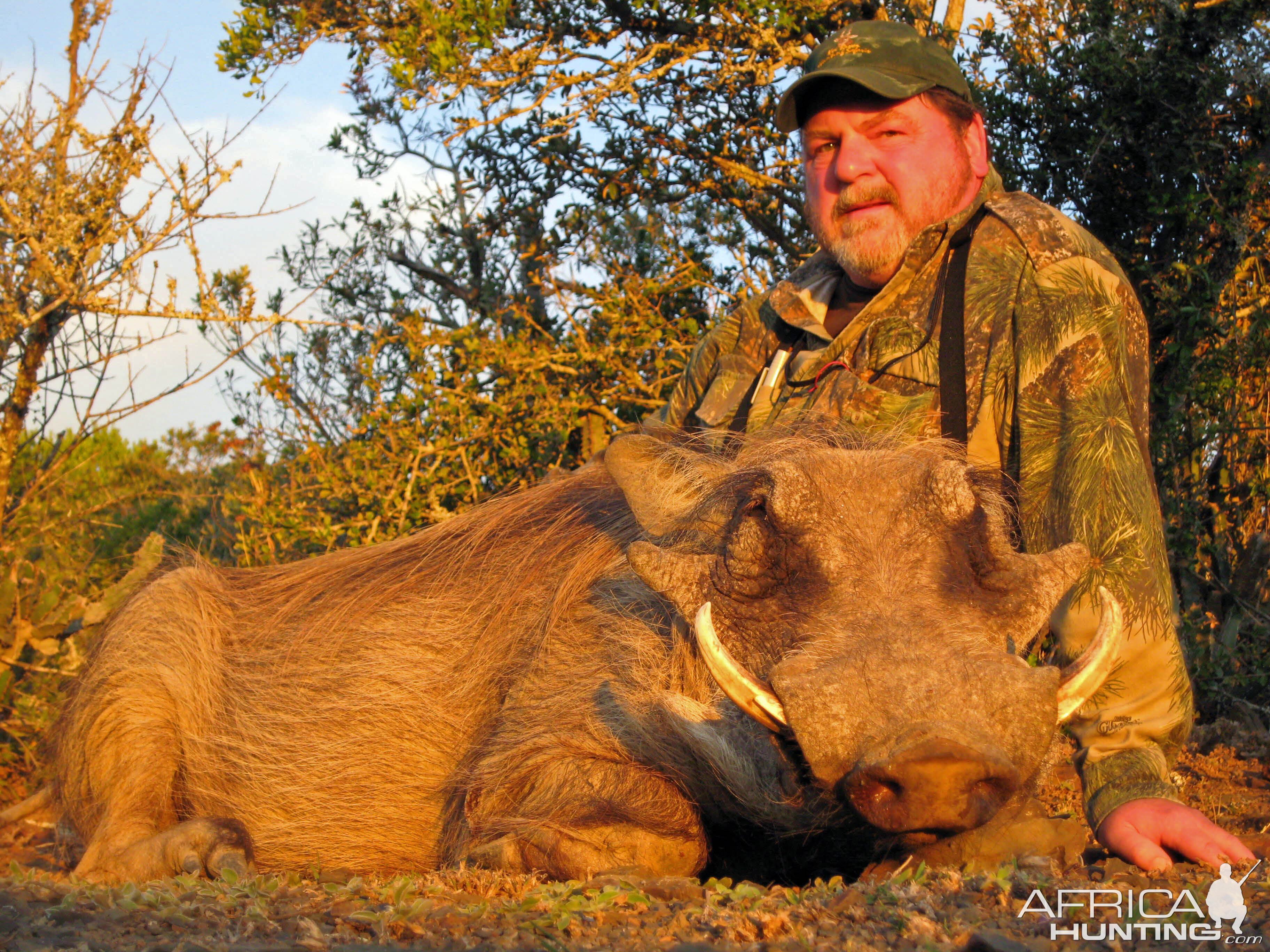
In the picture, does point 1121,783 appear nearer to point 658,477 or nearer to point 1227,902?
point 1227,902

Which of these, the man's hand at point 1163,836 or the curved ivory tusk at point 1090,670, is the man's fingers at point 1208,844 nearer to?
the man's hand at point 1163,836

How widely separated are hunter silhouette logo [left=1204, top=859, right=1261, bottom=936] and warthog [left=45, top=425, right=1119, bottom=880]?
32cm

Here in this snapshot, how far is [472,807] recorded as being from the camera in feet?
9.62

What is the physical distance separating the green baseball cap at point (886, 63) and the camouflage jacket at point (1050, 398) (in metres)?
0.33

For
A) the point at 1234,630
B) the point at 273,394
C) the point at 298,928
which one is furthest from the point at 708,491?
the point at 273,394

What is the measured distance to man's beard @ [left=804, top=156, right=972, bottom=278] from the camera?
10.6ft

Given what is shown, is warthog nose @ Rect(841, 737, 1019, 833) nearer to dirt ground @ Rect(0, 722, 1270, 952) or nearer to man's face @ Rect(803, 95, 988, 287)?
dirt ground @ Rect(0, 722, 1270, 952)

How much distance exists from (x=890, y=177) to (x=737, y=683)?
1744mm

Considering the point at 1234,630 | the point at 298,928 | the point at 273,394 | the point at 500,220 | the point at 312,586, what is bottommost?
the point at 1234,630

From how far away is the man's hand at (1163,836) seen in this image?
2072 mm

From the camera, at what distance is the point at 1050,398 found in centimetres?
276

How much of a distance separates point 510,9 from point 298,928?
12.7 ft

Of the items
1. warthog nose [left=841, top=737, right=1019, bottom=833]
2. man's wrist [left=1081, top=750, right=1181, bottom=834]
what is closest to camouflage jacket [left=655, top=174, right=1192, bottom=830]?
man's wrist [left=1081, top=750, right=1181, bottom=834]

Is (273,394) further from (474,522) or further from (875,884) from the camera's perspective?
(875,884)
